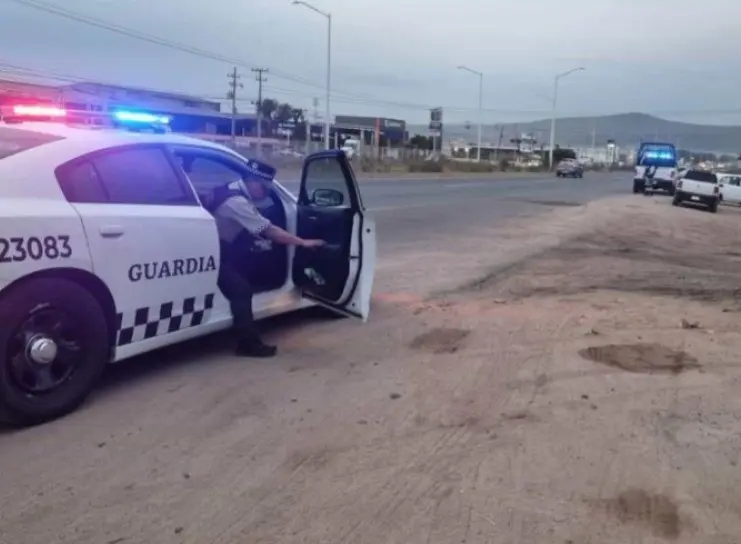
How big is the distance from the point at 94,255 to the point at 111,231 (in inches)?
7.5

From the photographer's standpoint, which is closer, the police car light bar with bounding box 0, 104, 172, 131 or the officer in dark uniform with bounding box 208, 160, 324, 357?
the police car light bar with bounding box 0, 104, 172, 131

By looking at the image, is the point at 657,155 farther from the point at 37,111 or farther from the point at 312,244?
the point at 37,111

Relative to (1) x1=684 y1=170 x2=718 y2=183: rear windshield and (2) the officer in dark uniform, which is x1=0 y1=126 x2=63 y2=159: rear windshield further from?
(1) x1=684 y1=170 x2=718 y2=183: rear windshield

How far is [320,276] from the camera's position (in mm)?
6418

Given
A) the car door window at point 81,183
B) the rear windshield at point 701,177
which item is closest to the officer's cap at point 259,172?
the car door window at point 81,183

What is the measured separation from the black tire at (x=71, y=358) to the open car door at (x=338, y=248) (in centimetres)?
209

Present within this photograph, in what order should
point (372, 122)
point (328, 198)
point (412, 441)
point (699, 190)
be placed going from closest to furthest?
point (412, 441), point (328, 198), point (699, 190), point (372, 122)

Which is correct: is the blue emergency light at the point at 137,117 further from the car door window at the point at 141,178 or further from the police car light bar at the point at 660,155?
the police car light bar at the point at 660,155

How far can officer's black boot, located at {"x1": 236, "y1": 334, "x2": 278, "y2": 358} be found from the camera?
5809 millimetres

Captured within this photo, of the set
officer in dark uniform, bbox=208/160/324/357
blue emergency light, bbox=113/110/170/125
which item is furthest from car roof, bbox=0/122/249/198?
officer in dark uniform, bbox=208/160/324/357

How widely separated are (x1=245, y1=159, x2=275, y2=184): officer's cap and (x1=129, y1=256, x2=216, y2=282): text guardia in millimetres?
1027

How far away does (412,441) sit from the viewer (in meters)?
4.27

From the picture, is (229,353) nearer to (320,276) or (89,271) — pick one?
(320,276)

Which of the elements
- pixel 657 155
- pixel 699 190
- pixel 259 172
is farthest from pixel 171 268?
pixel 657 155
